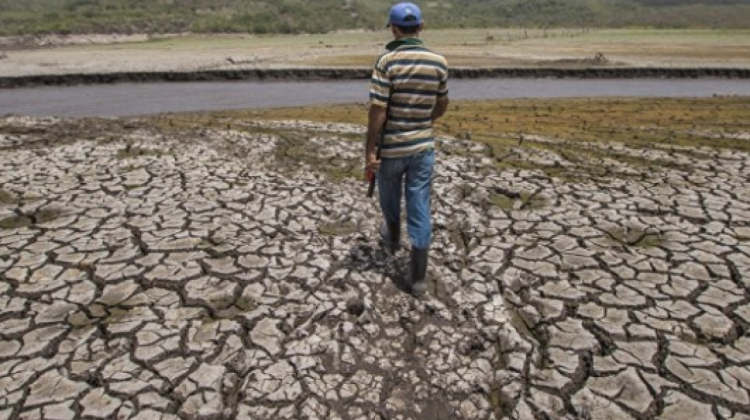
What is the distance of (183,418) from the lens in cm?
357

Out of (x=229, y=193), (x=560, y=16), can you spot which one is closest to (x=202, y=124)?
(x=229, y=193)

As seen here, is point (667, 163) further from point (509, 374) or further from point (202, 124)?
point (202, 124)

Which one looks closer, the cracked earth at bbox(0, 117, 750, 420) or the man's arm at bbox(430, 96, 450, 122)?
the cracked earth at bbox(0, 117, 750, 420)

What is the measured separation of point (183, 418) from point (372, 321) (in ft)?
5.56

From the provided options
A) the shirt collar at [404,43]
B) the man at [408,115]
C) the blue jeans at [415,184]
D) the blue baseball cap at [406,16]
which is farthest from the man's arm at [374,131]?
the blue baseball cap at [406,16]

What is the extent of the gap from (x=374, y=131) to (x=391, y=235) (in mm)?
1494

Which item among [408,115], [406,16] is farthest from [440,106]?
[406,16]

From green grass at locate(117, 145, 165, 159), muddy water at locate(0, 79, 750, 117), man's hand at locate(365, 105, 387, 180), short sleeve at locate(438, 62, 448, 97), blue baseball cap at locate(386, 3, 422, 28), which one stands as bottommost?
muddy water at locate(0, 79, 750, 117)

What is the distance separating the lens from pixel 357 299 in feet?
16.0

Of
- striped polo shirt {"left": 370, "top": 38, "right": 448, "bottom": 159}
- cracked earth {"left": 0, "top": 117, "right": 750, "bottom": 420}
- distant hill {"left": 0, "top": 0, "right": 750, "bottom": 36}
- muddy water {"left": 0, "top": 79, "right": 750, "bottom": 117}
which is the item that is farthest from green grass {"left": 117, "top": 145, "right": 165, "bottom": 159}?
distant hill {"left": 0, "top": 0, "right": 750, "bottom": 36}

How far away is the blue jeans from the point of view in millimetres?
4355

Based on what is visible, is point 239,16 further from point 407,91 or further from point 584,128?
point 407,91

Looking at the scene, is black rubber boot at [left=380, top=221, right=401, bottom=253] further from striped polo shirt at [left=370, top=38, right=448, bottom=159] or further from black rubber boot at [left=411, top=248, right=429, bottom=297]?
striped polo shirt at [left=370, top=38, right=448, bottom=159]

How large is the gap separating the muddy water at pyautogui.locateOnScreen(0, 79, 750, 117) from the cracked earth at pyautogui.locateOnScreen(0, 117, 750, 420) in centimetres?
1249
